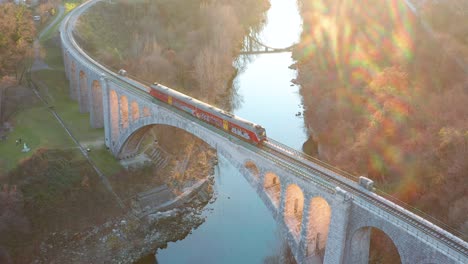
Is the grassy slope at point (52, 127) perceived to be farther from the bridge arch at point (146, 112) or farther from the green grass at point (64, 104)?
the bridge arch at point (146, 112)

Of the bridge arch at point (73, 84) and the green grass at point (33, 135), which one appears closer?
the green grass at point (33, 135)

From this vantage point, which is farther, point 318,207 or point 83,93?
point 83,93

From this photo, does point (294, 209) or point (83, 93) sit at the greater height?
point (83, 93)

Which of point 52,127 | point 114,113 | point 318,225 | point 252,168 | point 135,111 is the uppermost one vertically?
point 135,111

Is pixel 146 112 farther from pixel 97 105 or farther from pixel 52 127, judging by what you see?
pixel 52 127

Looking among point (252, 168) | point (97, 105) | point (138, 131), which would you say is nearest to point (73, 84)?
point (97, 105)

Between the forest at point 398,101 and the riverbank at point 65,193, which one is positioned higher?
the forest at point 398,101

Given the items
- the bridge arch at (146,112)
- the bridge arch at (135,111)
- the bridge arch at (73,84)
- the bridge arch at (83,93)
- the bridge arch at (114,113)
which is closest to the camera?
the bridge arch at (146,112)

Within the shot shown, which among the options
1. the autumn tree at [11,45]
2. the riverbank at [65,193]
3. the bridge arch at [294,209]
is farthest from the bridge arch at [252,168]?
the autumn tree at [11,45]

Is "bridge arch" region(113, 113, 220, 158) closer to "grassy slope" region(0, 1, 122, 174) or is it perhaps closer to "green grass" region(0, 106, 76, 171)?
"grassy slope" region(0, 1, 122, 174)
